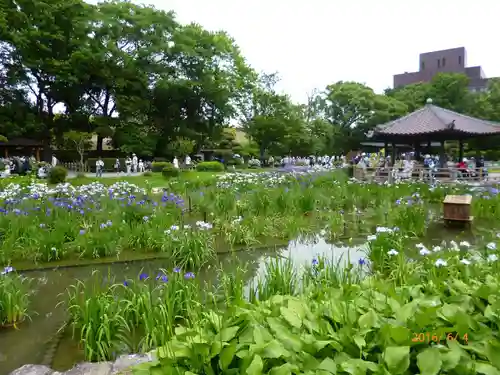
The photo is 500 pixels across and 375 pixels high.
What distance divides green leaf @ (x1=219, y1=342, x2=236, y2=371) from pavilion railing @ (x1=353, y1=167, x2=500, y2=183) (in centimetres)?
1483

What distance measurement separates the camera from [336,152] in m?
42.5

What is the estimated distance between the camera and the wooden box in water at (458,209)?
7.67m

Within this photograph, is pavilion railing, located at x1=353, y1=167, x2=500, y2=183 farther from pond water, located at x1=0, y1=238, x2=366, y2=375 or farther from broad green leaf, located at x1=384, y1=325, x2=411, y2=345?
broad green leaf, located at x1=384, y1=325, x2=411, y2=345

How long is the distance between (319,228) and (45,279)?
4828 millimetres

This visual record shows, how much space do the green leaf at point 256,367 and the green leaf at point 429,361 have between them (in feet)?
2.23

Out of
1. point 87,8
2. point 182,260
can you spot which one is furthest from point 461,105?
point 182,260

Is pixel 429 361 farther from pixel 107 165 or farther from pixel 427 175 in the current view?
pixel 107 165

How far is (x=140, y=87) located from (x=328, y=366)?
34.8 metres

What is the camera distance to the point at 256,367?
1.68 metres

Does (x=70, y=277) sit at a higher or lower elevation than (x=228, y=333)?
lower

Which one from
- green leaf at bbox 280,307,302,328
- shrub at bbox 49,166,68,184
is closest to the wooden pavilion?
shrub at bbox 49,166,68,184

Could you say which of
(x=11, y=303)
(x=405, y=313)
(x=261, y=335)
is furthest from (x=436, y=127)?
(x=261, y=335)
